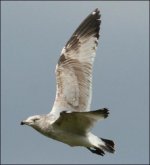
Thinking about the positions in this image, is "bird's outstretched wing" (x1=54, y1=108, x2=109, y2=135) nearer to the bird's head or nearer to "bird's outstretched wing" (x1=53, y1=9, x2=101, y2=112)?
the bird's head

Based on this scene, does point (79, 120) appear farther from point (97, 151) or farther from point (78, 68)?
point (78, 68)

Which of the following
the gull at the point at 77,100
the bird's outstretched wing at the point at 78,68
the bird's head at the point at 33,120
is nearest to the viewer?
the gull at the point at 77,100

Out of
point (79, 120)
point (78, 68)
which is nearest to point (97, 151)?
point (79, 120)

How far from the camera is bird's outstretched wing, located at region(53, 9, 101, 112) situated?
16.7m

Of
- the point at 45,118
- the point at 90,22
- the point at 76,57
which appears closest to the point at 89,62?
the point at 76,57

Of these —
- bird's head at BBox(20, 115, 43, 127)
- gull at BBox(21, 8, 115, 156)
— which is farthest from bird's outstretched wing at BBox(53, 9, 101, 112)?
bird's head at BBox(20, 115, 43, 127)

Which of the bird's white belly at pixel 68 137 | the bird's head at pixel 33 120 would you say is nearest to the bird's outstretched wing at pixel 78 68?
the bird's head at pixel 33 120

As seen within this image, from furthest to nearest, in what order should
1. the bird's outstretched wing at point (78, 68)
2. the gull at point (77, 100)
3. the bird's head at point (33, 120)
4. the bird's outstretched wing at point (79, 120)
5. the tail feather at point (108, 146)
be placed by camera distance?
the bird's outstretched wing at point (78, 68), the tail feather at point (108, 146), the bird's head at point (33, 120), the gull at point (77, 100), the bird's outstretched wing at point (79, 120)

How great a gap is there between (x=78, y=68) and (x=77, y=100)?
1383 mm

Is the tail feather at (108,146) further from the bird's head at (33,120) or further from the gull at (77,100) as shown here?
the bird's head at (33,120)

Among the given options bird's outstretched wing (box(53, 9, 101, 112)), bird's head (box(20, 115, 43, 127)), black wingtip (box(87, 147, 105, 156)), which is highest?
bird's outstretched wing (box(53, 9, 101, 112))

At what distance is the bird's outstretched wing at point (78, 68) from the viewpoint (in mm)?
16703

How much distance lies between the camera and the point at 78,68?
704 inches

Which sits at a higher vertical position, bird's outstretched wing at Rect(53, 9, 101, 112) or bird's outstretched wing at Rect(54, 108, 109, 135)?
bird's outstretched wing at Rect(53, 9, 101, 112)
